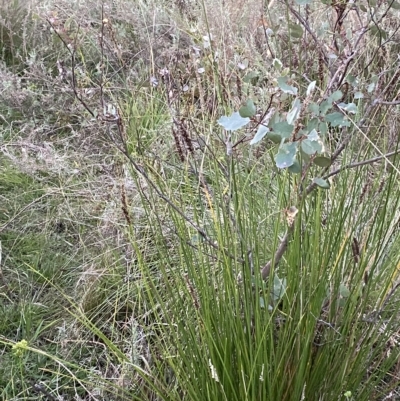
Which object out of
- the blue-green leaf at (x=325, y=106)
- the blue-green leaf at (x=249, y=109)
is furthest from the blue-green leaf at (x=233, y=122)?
the blue-green leaf at (x=325, y=106)

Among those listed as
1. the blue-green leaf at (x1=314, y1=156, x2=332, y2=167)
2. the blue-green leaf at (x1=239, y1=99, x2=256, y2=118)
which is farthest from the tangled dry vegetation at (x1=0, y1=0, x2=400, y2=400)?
the blue-green leaf at (x1=239, y1=99, x2=256, y2=118)

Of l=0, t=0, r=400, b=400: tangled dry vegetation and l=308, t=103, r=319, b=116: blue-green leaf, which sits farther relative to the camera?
l=0, t=0, r=400, b=400: tangled dry vegetation

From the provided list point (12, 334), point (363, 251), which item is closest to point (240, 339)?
point (363, 251)

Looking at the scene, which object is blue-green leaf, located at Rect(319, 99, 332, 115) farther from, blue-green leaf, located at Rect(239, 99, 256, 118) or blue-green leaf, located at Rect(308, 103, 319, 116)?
blue-green leaf, located at Rect(239, 99, 256, 118)

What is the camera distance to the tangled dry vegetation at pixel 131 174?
1245 mm

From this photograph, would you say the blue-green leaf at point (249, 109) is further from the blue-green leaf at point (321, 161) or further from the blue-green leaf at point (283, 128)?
the blue-green leaf at point (321, 161)

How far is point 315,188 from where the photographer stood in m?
1.24

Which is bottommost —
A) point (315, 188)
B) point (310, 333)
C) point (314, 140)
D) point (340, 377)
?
point (340, 377)

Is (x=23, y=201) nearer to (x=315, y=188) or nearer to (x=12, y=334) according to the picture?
(x=12, y=334)

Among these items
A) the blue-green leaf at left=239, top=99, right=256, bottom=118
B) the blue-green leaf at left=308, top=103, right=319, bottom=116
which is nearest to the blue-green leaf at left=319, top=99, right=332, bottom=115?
the blue-green leaf at left=308, top=103, right=319, bottom=116

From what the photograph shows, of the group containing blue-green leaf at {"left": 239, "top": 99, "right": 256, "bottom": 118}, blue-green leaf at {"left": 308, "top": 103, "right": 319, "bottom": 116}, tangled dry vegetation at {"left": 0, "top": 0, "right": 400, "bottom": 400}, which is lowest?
tangled dry vegetation at {"left": 0, "top": 0, "right": 400, "bottom": 400}

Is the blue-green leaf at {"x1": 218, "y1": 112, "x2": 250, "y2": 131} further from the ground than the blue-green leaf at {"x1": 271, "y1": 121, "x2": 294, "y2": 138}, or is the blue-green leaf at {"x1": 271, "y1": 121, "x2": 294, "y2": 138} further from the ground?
the blue-green leaf at {"x1": 271, "y1": 121, "x2": 294, "y2": 138}

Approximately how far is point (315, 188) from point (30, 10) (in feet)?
8.51

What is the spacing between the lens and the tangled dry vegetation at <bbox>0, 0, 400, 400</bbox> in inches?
49.0
